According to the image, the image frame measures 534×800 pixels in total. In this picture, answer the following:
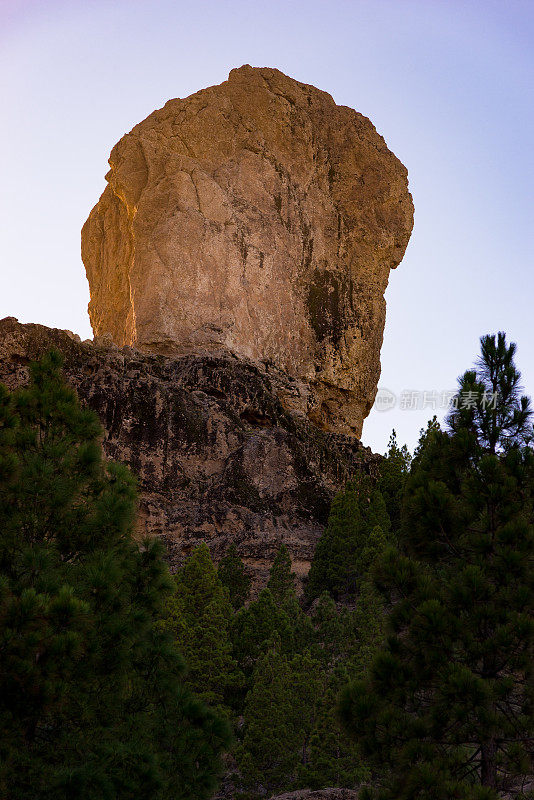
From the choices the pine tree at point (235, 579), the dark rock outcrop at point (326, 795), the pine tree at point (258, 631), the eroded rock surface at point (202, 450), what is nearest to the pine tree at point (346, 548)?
the eroded rock surface at point (202, 450)

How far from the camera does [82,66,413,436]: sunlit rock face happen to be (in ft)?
208

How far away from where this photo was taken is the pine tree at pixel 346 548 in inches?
1452

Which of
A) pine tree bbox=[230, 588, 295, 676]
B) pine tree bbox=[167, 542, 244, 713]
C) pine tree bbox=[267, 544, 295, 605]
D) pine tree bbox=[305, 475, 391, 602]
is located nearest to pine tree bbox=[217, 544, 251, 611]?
pine tree bbox=[267, 544, 295, 605]

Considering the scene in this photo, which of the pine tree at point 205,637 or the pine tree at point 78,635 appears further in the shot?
the pine tree at point 205,637

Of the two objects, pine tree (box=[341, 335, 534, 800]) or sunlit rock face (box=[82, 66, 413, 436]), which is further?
sunlit rock face (box=[82, 66, 413, 436])

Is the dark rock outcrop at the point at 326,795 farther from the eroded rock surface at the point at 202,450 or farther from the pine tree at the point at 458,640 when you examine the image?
the eroded rock surface at the point at 202,450

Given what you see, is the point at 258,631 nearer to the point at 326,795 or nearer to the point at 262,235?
the point at 326,795

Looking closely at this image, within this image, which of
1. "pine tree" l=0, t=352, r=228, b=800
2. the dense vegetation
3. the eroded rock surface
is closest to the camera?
"pine tree" l=0, t=352, r=228, b=800

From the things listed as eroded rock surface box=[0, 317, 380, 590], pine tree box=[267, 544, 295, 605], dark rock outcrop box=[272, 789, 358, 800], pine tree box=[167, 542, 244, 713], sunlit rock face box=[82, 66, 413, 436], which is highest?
sunlit rock face box=[82, 66, 413, 436]

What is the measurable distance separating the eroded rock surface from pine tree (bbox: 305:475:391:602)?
7.36ft

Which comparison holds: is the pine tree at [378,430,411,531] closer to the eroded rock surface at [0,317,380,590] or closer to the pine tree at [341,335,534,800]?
the eroded rock surface at [0,317,380,590]

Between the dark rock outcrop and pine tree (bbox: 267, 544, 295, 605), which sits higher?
pine tree (bbox: 267, 544, 295, 605)

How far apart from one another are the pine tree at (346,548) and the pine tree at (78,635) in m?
20.9

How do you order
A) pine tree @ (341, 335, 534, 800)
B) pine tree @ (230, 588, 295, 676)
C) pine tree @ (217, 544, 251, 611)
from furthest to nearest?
pine tree @ (217, 544, 251, 611), pine tree @ (230, 588, 295, 676), pine tree @ (341, 335, 534, 800)
